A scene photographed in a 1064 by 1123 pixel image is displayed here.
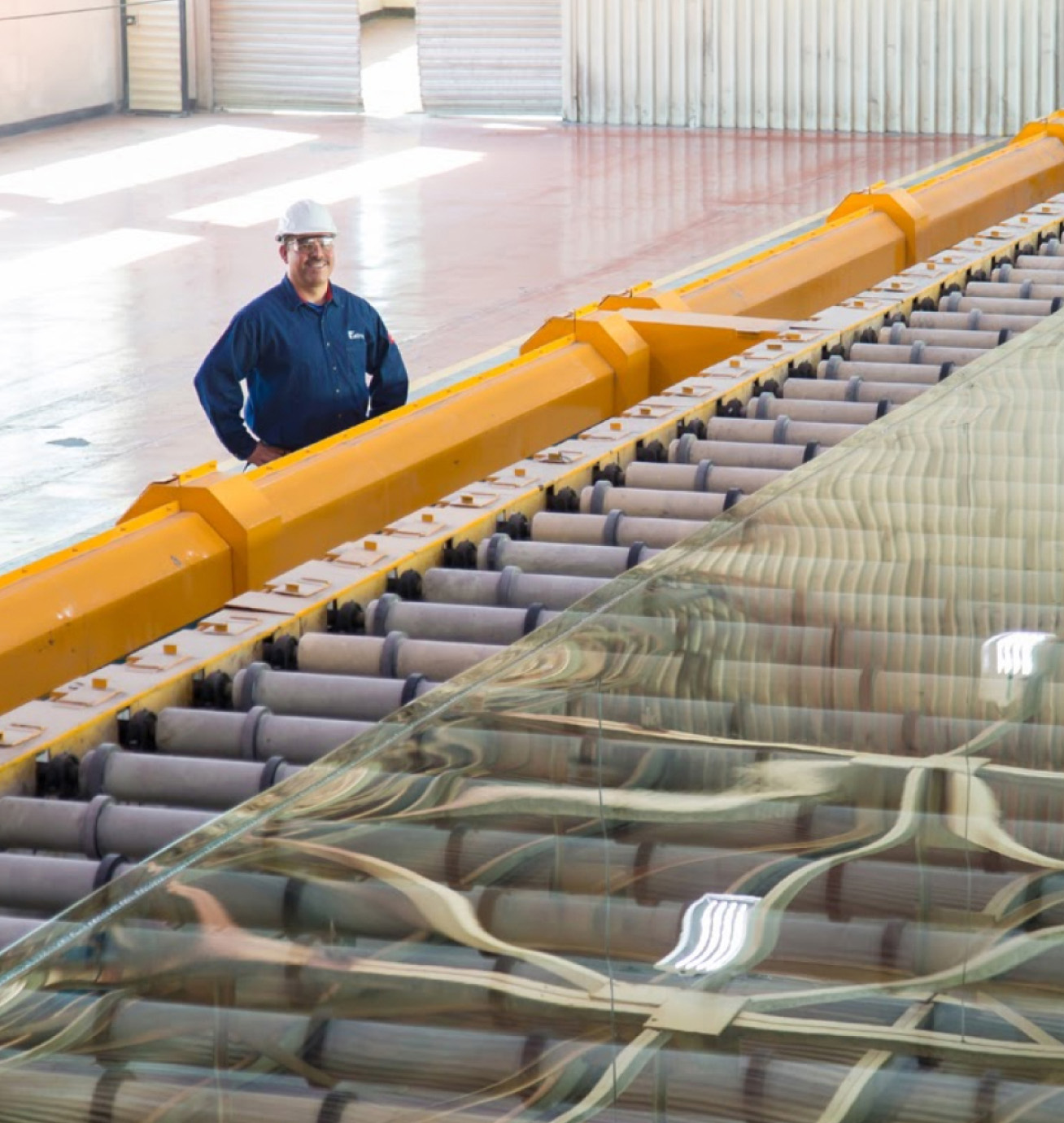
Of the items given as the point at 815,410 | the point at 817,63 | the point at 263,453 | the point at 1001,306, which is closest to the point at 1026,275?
the point at 1001,306

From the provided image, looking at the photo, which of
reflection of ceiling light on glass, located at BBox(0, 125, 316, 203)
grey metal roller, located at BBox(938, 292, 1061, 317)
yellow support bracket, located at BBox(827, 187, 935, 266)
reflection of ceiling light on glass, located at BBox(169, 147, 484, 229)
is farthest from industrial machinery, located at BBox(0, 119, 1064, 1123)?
reflection of ceiling light on glass, located at BBox(0, 125, 316, 203)

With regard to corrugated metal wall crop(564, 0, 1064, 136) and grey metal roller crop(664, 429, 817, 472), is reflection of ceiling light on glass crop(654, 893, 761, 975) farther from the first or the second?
corrugated metal wall crop(564, 0, 1064, 136)

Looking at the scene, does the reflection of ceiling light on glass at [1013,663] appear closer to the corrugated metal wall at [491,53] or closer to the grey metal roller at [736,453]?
the grey metal roller at [736,453]

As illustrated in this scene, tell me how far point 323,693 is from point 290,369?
2825 millimetres

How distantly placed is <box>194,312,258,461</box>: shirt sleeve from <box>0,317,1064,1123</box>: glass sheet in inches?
113

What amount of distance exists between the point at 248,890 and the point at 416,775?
345 millimetres

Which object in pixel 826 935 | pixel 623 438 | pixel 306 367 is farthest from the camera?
pixel 306 367

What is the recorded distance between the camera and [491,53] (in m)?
20.6

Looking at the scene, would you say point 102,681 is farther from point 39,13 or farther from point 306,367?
point 39,13

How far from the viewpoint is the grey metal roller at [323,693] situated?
Result: 349 cm

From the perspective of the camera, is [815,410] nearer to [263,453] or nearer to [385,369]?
[385,369]

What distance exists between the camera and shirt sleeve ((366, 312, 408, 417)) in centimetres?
643

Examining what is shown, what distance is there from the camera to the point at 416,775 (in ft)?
8.23

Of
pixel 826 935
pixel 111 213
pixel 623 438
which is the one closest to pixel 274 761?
pixel 826 935
